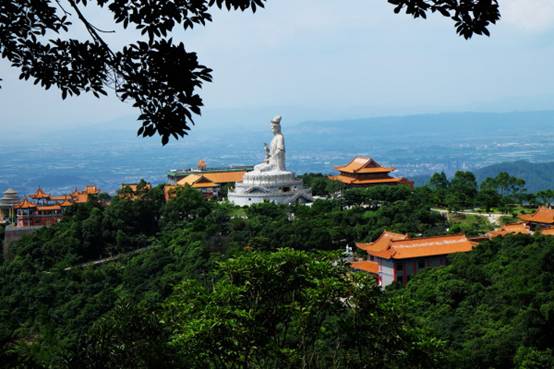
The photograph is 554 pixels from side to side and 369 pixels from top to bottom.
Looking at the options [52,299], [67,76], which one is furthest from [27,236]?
[67,76]

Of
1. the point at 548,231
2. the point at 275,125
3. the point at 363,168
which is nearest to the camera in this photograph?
the point at 548,231

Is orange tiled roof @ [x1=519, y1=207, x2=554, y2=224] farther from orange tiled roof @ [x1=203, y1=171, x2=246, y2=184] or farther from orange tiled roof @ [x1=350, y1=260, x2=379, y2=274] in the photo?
orange tiled roof @ [x1=203, y1=171, x2=246, y2=184]

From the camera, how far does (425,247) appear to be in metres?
23.6

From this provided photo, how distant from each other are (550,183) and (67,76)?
105 m

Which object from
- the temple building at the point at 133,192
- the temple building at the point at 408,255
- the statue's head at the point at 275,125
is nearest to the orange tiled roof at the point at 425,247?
the temple building at the point at 408,255

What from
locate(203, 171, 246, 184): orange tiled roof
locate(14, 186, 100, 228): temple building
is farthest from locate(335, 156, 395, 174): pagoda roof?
locate(14, 186, 100, 228): temple building

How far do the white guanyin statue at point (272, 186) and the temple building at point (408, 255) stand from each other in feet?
29.5

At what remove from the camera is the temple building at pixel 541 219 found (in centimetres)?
2614

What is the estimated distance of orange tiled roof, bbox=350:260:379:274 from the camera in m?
23.6

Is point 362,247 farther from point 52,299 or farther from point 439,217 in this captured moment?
point 52,299

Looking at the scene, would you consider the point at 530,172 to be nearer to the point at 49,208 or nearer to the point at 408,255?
the point at 49,208

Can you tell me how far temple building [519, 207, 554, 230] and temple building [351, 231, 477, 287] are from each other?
10.4 feet

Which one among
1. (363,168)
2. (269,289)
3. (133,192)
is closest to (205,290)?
(269,289)

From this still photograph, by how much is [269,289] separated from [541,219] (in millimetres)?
16831
